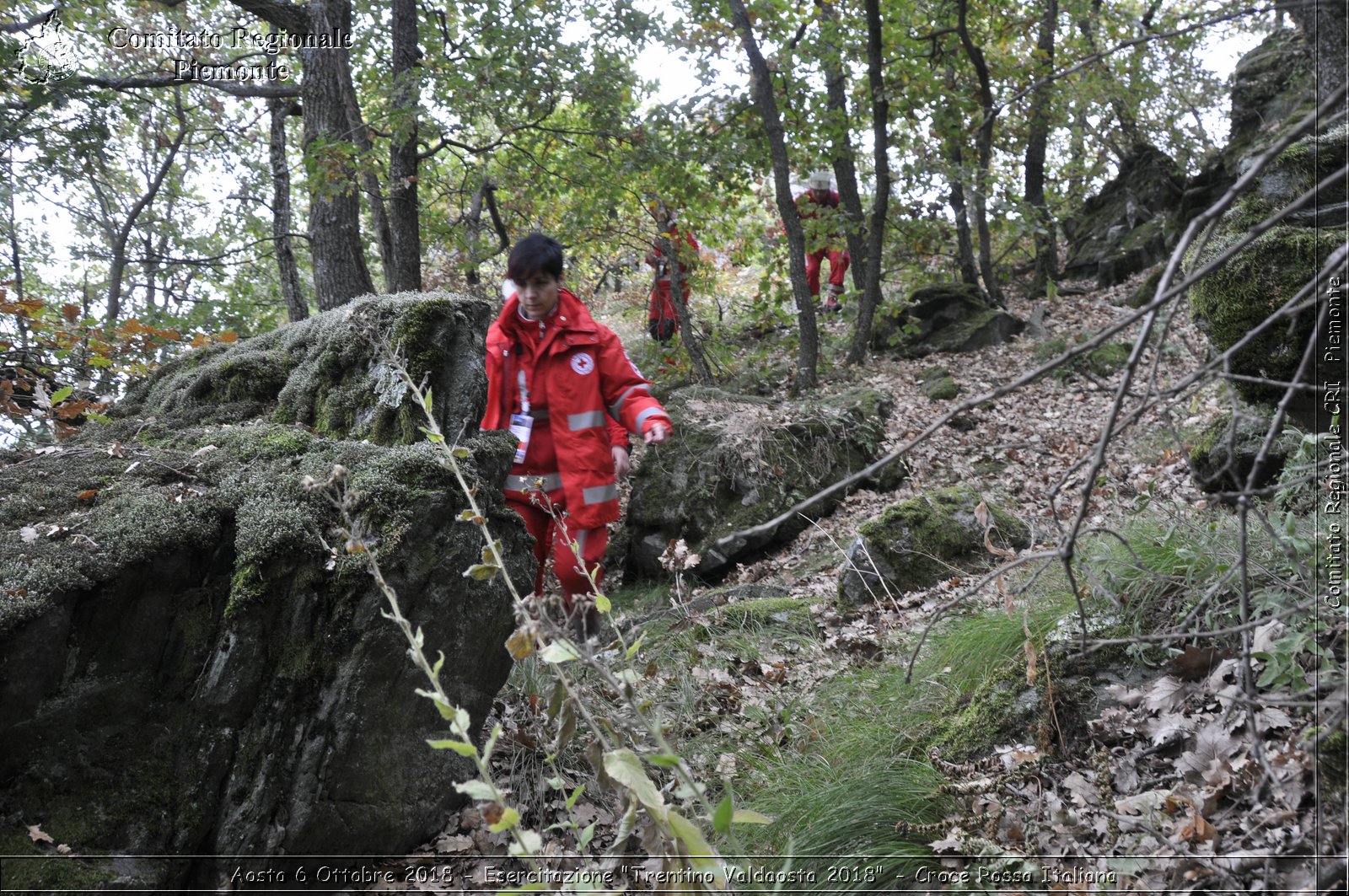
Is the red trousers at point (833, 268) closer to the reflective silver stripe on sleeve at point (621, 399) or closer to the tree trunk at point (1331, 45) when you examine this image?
the tree trunk at point (1331, 45)

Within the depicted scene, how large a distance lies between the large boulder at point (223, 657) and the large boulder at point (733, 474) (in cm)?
361

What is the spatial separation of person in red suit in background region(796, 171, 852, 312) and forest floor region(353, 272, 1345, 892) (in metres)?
5.63

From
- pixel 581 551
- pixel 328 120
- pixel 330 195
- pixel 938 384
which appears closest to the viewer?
pixel 581 551

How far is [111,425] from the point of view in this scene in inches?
171

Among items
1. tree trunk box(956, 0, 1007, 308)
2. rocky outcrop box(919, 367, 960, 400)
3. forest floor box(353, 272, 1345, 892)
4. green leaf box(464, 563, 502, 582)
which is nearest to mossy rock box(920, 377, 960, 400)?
rocky outcrop box(919, 367, 960, 400)

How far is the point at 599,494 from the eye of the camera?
452 centimetres

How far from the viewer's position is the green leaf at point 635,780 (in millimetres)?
1496

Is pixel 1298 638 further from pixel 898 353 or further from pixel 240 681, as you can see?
pixel 898 353

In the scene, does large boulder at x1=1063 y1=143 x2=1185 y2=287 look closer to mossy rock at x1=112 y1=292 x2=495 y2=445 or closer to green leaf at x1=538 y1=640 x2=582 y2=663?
mossy rock at x1=112 y1=292 x2=495 y2=445

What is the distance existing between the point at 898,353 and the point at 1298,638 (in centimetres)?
984

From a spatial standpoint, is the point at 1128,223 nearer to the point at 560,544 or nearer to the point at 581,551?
the point at 581,551

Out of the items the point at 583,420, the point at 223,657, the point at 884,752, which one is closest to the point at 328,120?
the point at 583,420

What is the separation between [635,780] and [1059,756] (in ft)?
5.89

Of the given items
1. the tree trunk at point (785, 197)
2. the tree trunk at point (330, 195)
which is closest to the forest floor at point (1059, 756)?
the tree trunk at point (785, 197)
